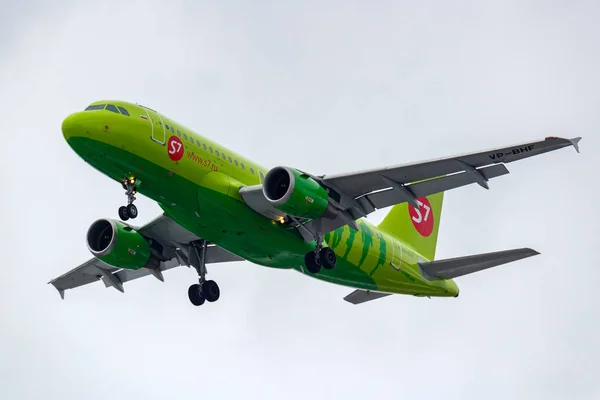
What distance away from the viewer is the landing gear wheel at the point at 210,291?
42531 millimetres

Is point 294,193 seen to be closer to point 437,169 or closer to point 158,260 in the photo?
point 437,169

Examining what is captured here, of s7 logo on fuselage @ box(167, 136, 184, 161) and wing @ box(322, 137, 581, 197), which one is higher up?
wing @ box(322, 137, 581, 197)

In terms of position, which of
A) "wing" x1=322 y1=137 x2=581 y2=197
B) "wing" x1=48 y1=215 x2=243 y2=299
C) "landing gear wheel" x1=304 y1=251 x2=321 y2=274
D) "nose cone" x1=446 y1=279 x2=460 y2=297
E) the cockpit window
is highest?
"wing" x1=322 y1=137 x2=581 y2=197

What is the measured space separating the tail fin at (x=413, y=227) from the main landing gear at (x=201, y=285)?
816 cm

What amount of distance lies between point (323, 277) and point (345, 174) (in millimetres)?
5764

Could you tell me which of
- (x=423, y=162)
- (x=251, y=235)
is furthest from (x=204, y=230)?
(x=423, y=162)

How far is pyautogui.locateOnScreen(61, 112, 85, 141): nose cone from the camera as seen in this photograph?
35.2m

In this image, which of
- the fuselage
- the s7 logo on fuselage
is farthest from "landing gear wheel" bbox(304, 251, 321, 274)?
the s7 logo on fuselage

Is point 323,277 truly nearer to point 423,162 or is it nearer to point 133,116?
point 423,162

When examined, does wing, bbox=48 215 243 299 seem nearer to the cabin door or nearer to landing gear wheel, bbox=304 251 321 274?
landing gear wheel, bbox=304 251 321 274

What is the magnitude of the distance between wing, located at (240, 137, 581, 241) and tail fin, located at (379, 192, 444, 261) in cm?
713

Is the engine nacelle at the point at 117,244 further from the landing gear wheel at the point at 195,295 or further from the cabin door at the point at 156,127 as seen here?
the cabin door at the point at 156,127

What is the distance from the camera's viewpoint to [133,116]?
3612cm

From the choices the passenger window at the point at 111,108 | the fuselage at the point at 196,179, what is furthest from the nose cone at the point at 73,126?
the passenger window at the point at 111,108
